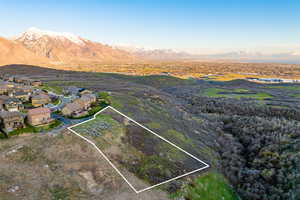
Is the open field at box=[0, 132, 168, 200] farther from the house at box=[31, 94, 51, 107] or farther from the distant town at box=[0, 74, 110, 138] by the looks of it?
the house at box=[31, 94, 51, 107]

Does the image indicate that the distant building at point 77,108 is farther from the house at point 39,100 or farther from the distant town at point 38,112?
the house at point 39,100

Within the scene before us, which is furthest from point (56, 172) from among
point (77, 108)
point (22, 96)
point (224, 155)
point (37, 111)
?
point (224, 155)

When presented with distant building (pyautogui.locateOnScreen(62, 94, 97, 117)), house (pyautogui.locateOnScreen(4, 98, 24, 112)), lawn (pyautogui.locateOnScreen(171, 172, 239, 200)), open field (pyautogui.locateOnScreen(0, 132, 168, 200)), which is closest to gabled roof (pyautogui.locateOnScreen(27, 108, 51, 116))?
open field (pyautogui.locateOnScreen(0, 132, 168, 200))

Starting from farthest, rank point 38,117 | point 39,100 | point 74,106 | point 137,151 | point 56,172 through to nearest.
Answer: point 39,100 < point 74,106 < point 38,117 < point 137,151 < point 56,172

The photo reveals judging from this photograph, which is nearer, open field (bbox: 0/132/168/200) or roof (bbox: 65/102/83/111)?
open field (bbox: 0/132/168/200)

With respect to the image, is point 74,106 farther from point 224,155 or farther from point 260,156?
point 260,156

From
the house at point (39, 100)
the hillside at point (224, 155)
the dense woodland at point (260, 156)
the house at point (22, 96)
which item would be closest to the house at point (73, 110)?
the hillside at point (224, 155)
